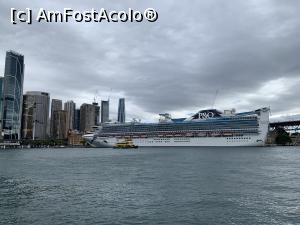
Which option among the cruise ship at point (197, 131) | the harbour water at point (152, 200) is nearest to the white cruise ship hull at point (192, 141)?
the cruise ship at point (197, 131)

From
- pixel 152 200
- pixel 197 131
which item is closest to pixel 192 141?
pixel 197 131

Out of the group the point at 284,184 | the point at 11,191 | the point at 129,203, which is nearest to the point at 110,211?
the point at 129,203

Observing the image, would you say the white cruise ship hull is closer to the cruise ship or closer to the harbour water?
the cruise ship

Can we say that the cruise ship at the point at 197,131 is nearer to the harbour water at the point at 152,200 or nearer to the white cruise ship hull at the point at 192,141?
the white cruise ship hull at the point at 192,141

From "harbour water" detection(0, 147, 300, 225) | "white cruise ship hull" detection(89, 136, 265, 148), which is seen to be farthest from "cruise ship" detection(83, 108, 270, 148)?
"harbour water" detection(0, 147, 300, 225)

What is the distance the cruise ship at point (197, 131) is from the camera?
15562 cm

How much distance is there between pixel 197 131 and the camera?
165m

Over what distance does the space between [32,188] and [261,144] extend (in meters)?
136

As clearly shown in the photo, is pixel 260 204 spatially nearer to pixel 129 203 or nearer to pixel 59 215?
pixel 129 203

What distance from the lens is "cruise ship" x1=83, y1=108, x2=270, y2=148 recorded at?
156 metres

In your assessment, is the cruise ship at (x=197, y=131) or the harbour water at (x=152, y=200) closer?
the harbour water at (x=152, y=200)

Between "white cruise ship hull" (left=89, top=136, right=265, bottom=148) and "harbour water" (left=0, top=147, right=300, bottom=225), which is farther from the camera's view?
"white cruise ship hull" (left=89, top=136, right=265, bottom=148)

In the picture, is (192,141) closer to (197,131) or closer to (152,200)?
(197,131)

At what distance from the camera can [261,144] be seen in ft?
518
